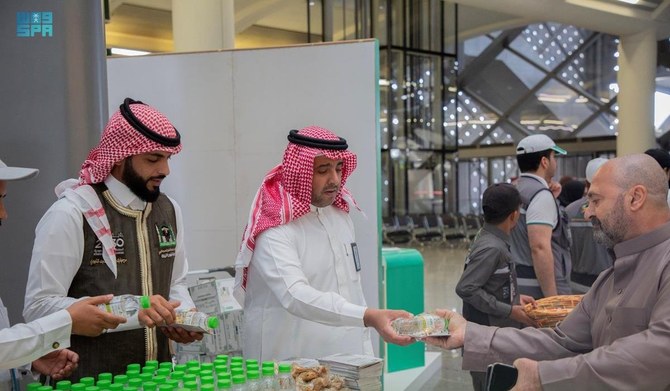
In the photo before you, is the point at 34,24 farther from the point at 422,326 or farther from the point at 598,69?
the point at 598,69

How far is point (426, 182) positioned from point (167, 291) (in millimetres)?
18558

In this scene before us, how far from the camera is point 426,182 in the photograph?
21312 mm

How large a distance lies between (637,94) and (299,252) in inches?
630

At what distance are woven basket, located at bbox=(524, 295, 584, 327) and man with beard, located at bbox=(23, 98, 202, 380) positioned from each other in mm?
1639

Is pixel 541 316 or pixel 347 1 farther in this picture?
pixel 347 1

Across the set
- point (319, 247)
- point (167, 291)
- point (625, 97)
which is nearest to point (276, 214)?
point (319, 247)

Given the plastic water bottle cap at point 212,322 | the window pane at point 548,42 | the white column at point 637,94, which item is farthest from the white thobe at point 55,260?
the window pane at point 548,42

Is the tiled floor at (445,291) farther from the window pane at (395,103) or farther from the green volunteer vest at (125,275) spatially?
the green volunteer vest at (125,275)

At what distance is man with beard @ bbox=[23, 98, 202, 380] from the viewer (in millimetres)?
2703

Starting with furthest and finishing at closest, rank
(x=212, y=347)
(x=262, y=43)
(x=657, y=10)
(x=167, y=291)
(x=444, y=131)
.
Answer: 1. (x=444, y=131)
2. (x=262, y=43)
3. (x=657, y=10)
4. (x=212, y=347)
5. (x=167, y=291)

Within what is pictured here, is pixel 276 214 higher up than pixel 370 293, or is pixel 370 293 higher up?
pixel 276 214

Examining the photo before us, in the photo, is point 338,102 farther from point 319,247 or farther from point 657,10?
point 657,10


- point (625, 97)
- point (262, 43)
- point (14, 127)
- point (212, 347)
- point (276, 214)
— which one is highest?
point (262, 43)

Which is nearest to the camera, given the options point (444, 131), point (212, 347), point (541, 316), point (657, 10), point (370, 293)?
point (541, 316)
